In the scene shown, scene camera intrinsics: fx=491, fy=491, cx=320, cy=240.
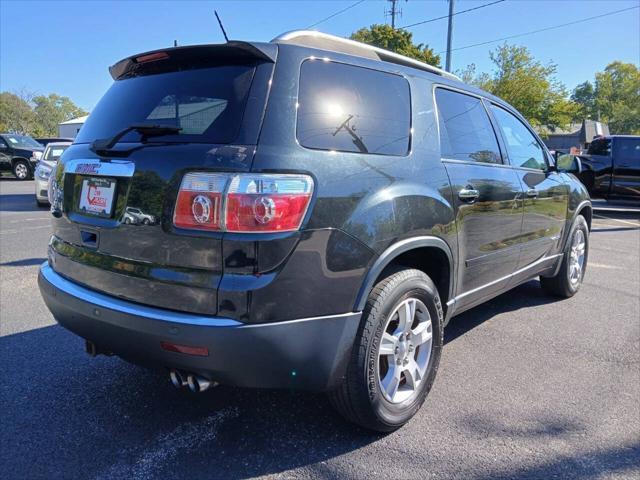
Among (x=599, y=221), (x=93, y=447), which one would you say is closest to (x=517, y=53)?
(x=599, y=221)

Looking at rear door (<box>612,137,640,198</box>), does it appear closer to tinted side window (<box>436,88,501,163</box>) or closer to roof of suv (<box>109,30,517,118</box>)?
tinted side window (<box>436,88,501,163</box>)

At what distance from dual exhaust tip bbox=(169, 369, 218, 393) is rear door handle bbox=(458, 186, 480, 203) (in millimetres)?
1787

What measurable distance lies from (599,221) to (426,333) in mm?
11042

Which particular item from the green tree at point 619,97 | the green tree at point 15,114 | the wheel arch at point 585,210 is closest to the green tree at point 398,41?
the wheel arch at point 585,210

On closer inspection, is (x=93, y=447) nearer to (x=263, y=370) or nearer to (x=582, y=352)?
(x=263, y=370)

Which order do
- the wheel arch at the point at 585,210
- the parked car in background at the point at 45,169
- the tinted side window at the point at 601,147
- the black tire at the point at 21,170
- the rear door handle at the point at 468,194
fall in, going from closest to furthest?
the rear door handle at the point at 468,194
the wheel arch at the point at 585,210
the parked car in background at the point at 45,169
the tinted side window at the point at 601,147
the black tire at the point at 21,170

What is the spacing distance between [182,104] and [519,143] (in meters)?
2.89

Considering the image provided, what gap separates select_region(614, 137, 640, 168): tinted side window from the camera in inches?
473

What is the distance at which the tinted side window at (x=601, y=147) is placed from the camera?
12.4 meters

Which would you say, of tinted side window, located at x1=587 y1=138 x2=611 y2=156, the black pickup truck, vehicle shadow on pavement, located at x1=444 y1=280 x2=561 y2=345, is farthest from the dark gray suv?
tinted side window, located at x1=587 y1=138 x2=611 y2=156

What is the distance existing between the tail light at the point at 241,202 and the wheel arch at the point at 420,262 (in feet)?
1.63

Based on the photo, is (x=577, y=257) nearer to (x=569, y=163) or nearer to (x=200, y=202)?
(x=569, y=163)

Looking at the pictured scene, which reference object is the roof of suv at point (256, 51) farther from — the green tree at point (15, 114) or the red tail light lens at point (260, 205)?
the green tree at point (15, 114)

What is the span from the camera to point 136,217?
86.4 inches
